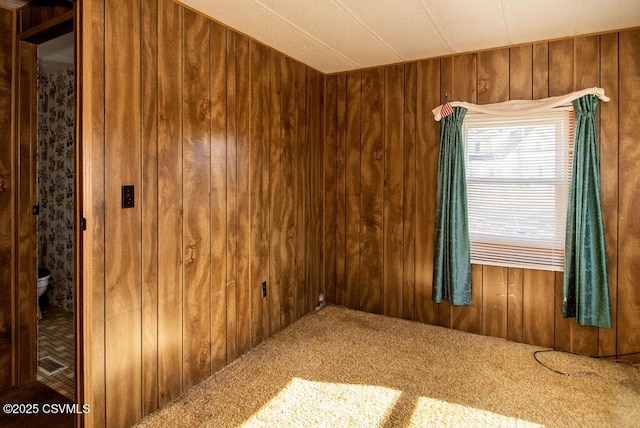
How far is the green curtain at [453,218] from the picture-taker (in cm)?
311

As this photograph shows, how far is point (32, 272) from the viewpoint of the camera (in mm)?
2516

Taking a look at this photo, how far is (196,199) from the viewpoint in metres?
2.41

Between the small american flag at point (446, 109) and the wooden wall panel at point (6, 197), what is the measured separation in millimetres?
2968

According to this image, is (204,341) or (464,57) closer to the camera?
(204,341)

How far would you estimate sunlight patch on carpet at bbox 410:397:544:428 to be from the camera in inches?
80.4

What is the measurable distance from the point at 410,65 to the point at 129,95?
2.32 metres

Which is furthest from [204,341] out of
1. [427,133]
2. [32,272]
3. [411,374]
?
[427,133]

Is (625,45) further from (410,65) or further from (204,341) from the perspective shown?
(204,341)

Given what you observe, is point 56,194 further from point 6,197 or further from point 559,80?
point 559,80

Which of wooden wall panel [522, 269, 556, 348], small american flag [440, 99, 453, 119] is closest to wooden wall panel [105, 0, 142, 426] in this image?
small american flag [440, 99, 453, 119]

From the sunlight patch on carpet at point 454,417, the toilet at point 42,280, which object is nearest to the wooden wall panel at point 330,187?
the sunlight patch on carpet at point 454,417

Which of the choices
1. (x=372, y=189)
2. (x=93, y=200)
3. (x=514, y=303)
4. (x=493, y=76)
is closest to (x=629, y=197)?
(x=514, y=303)

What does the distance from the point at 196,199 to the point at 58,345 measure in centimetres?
185

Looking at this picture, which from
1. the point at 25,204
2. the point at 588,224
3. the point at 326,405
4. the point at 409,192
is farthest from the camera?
the point at 409,192
